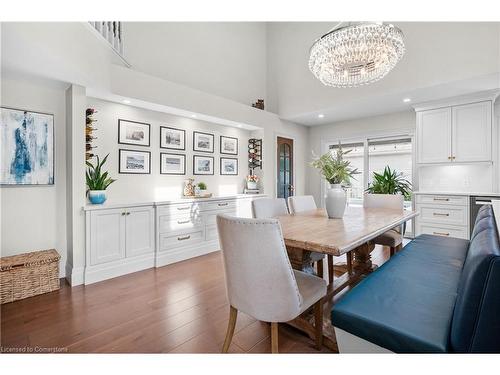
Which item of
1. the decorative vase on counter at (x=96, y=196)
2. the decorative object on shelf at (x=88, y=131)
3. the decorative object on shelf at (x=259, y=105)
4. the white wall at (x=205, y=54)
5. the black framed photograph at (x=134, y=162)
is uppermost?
the white wall at (x=205, y=54)

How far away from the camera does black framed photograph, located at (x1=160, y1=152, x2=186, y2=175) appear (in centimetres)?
381

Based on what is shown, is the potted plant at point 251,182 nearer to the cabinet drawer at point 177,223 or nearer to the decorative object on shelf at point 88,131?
the cabinet drawer at point 177,223

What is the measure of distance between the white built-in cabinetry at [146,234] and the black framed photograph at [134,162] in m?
0.63

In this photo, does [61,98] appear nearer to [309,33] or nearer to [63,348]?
[63,348]

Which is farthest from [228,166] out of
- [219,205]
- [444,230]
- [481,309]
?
[481,309]

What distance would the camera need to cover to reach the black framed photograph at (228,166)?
15.3 feet

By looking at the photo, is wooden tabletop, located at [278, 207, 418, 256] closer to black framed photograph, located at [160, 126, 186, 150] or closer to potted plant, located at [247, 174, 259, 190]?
black framed photograph, located at [160, 126, 186, 150]

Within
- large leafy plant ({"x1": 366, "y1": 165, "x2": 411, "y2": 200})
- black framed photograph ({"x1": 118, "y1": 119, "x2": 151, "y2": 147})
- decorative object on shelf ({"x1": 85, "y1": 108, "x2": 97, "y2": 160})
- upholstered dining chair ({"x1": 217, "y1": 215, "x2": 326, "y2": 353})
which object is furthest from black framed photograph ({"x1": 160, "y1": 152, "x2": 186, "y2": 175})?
large leafy plant ({"x1": 366, "y1": 165, "x2": 411, "y2": 200})

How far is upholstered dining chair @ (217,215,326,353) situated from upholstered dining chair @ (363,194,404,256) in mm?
1773

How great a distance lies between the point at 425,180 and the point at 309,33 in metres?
3.45

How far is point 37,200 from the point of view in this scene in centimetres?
274

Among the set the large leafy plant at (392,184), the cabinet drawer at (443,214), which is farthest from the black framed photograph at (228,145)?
the cabinet drawer at (443,214)

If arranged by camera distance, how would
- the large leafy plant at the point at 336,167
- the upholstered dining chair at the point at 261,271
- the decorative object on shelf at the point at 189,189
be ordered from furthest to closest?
1. the decorative object on shelf at the point at 189,189
2. the large leafy plant at the point at 336,167
3. the upholstered dining chair at the point at 261,271

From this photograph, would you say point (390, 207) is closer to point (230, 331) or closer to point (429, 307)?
point (429, 307)
